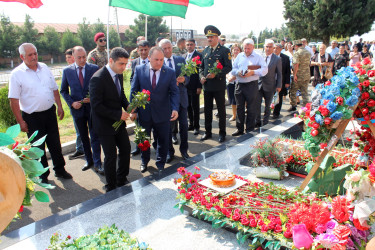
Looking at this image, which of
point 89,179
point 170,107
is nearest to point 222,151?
point 170,107

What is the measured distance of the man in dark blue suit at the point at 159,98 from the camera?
14.9 feet

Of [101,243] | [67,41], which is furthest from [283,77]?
[67,41]

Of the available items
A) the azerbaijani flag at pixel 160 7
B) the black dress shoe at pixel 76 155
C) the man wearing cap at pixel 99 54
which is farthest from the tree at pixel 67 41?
the black dress shoe at pixel 76 155

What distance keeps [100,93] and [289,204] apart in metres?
2.60

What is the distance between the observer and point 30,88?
4230mm

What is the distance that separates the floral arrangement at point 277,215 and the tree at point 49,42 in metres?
43.0

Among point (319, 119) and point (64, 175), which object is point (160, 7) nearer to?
point (64, 175)

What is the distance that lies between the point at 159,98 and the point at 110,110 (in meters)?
0.94

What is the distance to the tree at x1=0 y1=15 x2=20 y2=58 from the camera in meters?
34.8

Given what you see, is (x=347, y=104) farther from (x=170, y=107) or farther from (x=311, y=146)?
(x=170, y=107)

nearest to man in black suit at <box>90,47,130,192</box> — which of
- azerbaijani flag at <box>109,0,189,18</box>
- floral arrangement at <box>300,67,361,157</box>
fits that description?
floral arrangement at <box>300,67,361,157</box>

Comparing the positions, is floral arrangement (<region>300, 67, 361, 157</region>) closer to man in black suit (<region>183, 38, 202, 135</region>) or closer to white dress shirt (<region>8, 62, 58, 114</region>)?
white dress shirt (<region>8, 62, 58, 114</region>)

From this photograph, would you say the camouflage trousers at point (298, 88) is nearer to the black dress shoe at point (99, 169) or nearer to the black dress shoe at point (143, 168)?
the black dress shoe at point (143, 168)

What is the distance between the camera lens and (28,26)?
37.2 metres
